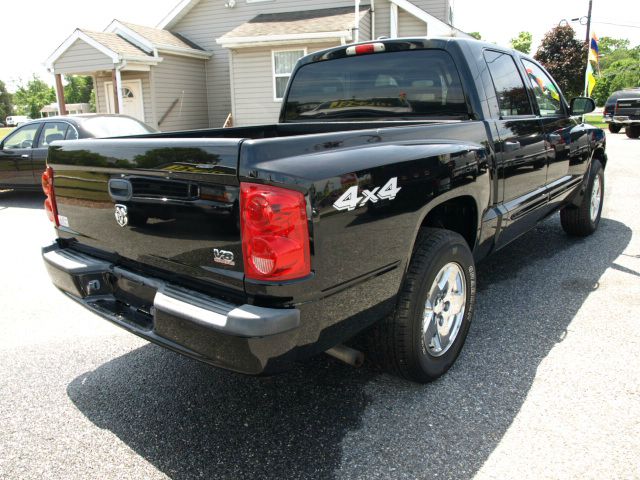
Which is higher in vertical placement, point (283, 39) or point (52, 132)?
point (283, 39)

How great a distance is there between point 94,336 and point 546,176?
12.4 ft

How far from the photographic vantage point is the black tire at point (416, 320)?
8.32 feet

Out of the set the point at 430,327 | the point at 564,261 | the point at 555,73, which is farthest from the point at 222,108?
the point at 555,73

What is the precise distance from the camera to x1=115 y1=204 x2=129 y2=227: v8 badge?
93.5 inches

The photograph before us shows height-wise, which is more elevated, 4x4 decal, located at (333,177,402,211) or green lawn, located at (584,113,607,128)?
4x4 decal, located at (333,177,402,211)

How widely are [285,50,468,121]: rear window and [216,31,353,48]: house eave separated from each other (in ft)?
34.6

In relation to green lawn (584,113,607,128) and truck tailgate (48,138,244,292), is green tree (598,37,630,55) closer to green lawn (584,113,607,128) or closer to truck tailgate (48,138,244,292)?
green lawn (584,113,607,128)

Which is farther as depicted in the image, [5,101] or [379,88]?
[5,101]

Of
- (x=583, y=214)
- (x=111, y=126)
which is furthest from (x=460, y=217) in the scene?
(x=111, y=126)

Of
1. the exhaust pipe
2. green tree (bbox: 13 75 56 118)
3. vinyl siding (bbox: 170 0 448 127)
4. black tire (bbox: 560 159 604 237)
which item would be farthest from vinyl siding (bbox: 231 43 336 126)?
green tree (bbox: 13 75 56 118)

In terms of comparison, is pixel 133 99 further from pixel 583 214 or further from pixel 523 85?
pixel 523 85

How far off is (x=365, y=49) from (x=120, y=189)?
2153 mm

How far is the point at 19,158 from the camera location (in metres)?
9.07

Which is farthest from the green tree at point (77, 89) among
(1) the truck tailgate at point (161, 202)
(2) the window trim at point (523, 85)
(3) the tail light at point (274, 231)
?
(3) the tail light at point (274, 231)
